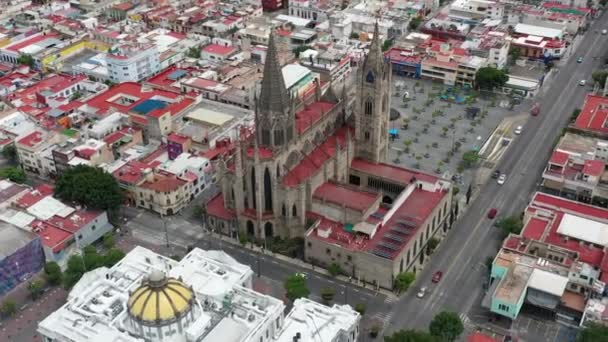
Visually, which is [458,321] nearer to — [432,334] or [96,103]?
[432,334]

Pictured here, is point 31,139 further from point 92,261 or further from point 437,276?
point 437,276

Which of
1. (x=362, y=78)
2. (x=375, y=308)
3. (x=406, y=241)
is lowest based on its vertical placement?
(x=375, y=308)

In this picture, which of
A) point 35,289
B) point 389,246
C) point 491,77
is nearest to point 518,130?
point 491,77

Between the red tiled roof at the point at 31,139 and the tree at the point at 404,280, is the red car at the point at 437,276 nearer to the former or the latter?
the tree at the point at 404,280

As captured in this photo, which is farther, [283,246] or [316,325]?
[283,246]

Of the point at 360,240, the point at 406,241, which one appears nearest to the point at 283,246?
the point at 360,240

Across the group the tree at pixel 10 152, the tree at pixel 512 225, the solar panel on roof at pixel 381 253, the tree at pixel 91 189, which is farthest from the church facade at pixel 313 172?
the tree at pixel 10 152
